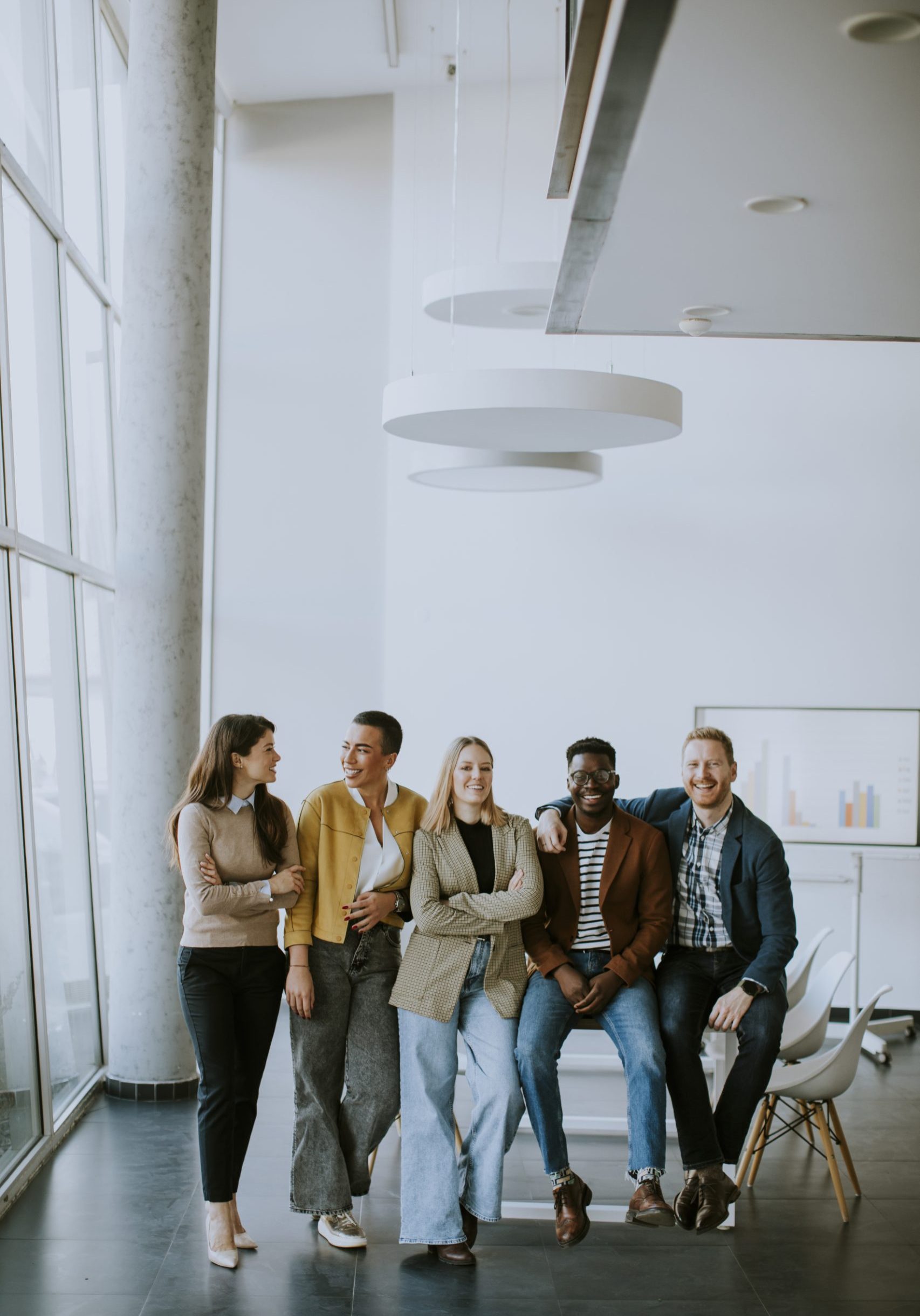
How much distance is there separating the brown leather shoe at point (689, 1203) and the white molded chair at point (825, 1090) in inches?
31.0

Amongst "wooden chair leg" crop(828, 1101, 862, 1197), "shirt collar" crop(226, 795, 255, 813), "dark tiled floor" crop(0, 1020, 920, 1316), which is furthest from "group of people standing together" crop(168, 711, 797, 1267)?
"wooden chair leg" crop(828, 1101, 862, 1197)

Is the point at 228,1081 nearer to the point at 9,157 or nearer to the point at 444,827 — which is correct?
the point at 444,827

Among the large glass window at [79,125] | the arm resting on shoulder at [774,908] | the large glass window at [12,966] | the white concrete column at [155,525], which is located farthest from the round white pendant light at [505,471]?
the arm resting on shoulder at [774,908]

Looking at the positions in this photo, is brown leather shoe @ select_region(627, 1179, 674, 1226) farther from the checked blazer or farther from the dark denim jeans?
the checked blazer

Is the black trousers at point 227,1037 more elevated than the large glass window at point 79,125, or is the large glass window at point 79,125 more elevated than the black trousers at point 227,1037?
the large glass window at point 79,125

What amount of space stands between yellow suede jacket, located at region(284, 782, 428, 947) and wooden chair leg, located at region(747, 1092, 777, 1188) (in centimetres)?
194

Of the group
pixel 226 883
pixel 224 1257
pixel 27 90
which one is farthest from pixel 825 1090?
pixel 27 90

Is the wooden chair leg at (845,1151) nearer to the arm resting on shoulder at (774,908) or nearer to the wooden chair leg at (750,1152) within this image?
the wooden chair leg at (750,1152)

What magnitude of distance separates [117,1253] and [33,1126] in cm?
111

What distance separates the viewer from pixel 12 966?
542 cm

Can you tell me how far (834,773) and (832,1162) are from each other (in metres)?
4.17

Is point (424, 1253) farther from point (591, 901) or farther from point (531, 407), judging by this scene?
point (531, 407)

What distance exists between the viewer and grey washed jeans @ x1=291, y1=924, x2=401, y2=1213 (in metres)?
4.68

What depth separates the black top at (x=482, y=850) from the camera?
4.79 metres
